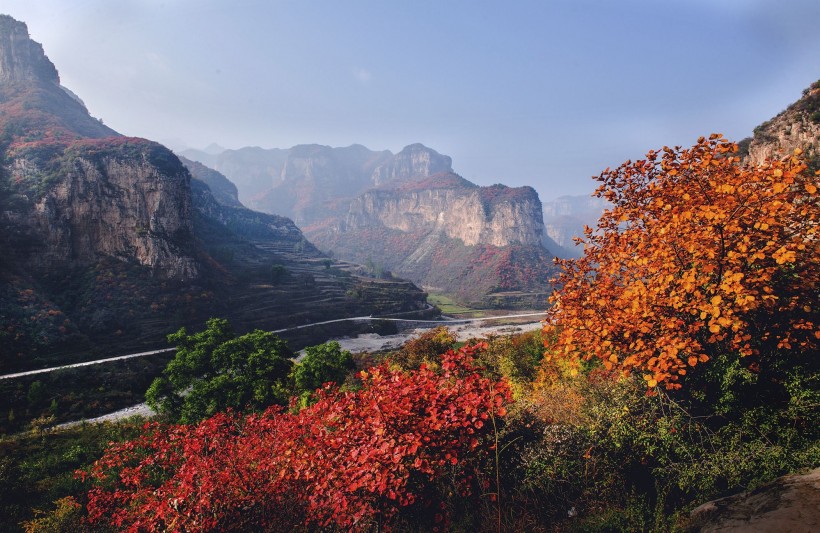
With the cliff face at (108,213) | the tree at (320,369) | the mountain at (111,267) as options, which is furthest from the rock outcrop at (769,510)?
the cliff face at (108,213)

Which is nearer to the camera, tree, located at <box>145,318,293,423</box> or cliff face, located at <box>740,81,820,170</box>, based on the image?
tree, located at <box>145,318,293,423</box>

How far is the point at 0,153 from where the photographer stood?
70.2m

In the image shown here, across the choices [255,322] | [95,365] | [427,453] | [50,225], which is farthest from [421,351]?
[50,225]

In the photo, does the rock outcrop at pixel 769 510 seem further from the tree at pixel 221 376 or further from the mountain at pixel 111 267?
the mountain at pixel 111 267

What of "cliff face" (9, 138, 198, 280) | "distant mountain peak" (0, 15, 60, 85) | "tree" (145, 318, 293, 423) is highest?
"distant mountain peak" (0, 15, 60, 85)

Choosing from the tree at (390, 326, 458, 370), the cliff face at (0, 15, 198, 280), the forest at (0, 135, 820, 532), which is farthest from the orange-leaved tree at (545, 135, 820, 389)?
the cliff face at (0, 15, 198, 280)

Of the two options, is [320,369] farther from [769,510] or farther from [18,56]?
[18,56]

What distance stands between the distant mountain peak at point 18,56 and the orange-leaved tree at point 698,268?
616ft

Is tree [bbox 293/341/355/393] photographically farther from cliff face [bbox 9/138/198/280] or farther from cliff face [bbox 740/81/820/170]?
cliff face [bbox 9/138/198/280]

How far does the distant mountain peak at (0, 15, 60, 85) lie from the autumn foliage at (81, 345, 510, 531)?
183392 mm

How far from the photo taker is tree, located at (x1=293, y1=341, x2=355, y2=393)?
24.3m

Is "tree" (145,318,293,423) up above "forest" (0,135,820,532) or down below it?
below

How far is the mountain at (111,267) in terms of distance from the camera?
4850cm

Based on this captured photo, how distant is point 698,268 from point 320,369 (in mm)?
22412
